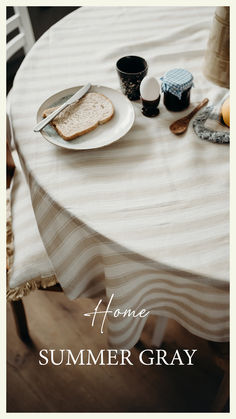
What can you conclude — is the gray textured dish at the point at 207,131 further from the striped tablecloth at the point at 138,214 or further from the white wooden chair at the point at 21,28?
the white wooden chair at the point at 21,28

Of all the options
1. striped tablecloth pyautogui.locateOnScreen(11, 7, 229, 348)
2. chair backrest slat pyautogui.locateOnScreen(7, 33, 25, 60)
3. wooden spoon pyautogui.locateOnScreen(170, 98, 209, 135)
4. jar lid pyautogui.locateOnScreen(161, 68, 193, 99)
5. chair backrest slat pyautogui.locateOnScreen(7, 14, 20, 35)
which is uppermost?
chair backrest slat pyautogui.locateOnScreen(7, 14, 20, 35)

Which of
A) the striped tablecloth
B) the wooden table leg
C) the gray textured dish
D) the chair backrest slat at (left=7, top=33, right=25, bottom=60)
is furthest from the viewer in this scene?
the chair backrest slat at (left=7, top=33, right=25, bottom=60)

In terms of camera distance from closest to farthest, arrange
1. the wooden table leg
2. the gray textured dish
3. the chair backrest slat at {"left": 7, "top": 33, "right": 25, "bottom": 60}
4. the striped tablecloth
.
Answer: the striped tablecloth → the gray textured dish → the wooden table leg → the chair backrest slat at {"left": 7, "top": 33, "right": 25, "bottom": 60}

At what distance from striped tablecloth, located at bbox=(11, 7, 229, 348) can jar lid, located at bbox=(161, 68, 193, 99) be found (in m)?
0.05

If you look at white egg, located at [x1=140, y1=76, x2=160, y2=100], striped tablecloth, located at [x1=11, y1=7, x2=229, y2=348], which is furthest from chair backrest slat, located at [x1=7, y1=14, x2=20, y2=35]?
white egg, located at [x1=140, y1=76, x2=160, y2=100]

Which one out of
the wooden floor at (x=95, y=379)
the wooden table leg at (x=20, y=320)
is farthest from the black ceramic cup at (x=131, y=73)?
the wooden floor at (x=95, y=379)

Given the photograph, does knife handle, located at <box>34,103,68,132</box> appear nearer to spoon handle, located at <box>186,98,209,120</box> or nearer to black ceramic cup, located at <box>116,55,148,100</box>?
black ceramic cup, located at <box>116,55,148,100</box>

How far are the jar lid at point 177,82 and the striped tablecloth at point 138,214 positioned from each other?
5 centimetres

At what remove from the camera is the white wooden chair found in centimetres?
121

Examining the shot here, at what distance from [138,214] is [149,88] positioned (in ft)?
0.85

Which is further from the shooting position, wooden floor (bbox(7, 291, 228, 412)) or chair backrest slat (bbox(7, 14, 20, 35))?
chair backrest slat (bbox(7, 14, 20, 35))

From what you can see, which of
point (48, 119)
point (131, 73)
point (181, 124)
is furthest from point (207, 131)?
point (48, 119)

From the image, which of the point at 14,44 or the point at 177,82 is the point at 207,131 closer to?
the point at 177,82

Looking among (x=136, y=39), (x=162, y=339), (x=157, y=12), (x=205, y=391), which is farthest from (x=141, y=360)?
(x=157, y=12)
